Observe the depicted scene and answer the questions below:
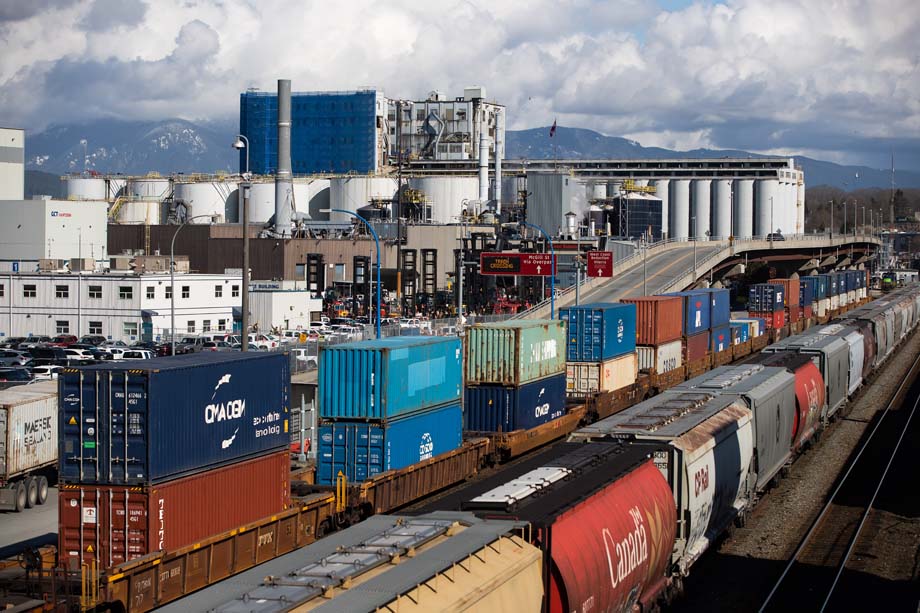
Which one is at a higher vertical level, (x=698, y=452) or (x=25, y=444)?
(x=698, y=452)

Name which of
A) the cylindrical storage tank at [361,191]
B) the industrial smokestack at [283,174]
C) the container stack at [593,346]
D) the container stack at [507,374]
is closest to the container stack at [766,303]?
the container stack at [593,346]

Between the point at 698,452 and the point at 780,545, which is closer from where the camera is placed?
the point at 698,452

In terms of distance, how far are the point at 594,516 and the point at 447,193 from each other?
113m

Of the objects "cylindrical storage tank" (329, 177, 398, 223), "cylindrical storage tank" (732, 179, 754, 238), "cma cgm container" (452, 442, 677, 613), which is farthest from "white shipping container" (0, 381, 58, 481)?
"cylindrical storage tank" (732, 179, 754, 238)

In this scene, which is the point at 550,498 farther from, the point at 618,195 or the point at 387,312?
the point at 618,195

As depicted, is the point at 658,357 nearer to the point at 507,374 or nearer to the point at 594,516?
the point at 507,374

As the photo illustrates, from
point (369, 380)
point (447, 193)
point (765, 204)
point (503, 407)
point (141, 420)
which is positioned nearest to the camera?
point (141, 420)

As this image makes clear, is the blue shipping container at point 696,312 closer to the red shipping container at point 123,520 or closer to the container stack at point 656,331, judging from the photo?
the container stack at point 656,331

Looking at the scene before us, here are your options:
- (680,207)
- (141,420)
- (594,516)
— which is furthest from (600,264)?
(680,207)

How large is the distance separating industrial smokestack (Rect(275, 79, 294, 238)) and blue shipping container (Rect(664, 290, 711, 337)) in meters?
49.7

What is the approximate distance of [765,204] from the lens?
180 meters

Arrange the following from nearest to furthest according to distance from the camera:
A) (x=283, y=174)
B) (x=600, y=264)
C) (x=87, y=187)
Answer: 1. (x=600, y=264)
2. (x=283, y=174)
3. (x=87, y=187)

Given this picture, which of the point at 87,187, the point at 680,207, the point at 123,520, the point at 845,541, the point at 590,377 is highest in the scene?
the point at 87,187

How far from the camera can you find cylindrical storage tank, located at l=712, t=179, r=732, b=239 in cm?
17962
